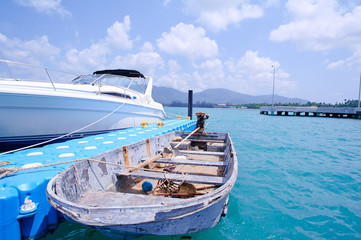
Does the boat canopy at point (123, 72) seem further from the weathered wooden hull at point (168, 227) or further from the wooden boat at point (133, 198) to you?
the weathered wooden hull at point (168, 227)


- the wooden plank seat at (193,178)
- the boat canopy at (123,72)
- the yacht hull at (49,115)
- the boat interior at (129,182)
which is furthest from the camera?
the boat canopy at (123,72)

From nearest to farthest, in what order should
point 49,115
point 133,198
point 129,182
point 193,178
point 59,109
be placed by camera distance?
point 133,198 < point 193,178 < point 129,182 < point 49,115 < point 59,109

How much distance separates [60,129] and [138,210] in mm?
6423

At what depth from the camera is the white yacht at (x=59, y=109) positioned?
5641 mm

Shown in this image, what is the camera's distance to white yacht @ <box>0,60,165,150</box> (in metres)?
5.64

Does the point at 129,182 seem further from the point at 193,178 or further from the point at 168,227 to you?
the point at 168,227

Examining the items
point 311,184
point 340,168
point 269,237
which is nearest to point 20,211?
point 269,237

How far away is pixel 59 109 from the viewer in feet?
21.2

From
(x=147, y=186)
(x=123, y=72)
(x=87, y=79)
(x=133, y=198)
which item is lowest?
(x=147, y=186)

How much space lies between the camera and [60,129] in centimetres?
675

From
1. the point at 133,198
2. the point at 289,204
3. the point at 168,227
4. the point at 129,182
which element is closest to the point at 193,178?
the point at 133,198

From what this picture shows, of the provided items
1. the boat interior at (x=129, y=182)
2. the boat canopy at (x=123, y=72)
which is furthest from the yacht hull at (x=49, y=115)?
the boat interior at (x=129, y=182)

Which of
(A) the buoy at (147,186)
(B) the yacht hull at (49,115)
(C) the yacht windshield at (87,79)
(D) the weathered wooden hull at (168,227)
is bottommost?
(A) the buoy at (147,186)

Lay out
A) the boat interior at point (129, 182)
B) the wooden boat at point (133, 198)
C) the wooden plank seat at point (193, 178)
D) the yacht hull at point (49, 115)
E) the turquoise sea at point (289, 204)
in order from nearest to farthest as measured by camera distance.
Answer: the wooden boat at point (133, 198)
the boat interior at point (129, 182)
the wooden plank seat at point (193, 178)
the turquoise sea at point (289, 204)
the yacht hull at point (49, 115)
